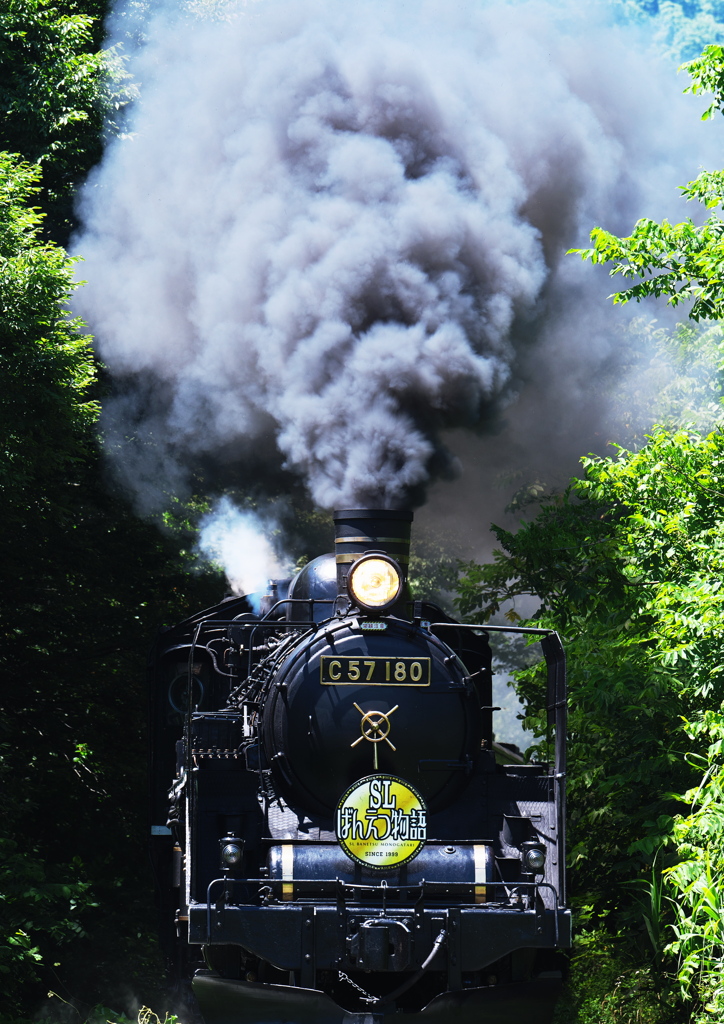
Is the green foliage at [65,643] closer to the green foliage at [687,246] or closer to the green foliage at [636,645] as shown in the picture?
the green foliage at [636,645]

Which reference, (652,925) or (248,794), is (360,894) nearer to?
(248,794)

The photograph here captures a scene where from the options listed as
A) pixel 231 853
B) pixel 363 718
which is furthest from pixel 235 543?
pixel 231 853

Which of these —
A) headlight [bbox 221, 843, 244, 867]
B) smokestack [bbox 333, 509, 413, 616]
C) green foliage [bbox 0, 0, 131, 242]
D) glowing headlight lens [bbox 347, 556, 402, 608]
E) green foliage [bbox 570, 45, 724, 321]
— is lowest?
headlight [bbox 221, 843, 244, 867]

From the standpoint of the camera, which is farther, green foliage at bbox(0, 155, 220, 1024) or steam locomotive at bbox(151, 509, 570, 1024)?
green foliage at bbox(0, 155, 220, 1024)

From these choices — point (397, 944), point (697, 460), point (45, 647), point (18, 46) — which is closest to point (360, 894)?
point (397, 944)

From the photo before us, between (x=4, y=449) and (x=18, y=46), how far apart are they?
530cm

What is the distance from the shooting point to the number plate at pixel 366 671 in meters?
6.07

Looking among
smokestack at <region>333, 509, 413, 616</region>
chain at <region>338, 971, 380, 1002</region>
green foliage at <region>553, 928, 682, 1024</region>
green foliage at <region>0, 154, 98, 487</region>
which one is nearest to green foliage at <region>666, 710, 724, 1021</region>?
green foliage at <region>553, 928, 682, 1024</region>

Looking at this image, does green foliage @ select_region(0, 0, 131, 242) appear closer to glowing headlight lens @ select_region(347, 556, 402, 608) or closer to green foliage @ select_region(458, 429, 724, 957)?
green foliage @ select_region(458, 429, 724, 957)

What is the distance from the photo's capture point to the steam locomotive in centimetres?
533

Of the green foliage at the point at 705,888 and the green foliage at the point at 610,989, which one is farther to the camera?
the green foliage at the point at 610,989

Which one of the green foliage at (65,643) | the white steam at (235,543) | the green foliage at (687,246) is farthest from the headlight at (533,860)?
the white steam at (235,543)

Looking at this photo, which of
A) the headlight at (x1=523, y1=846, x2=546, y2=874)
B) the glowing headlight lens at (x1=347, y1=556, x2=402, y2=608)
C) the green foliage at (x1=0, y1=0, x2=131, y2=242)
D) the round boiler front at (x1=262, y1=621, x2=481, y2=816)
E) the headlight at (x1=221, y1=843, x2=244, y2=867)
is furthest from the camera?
the green foliage at (x1=0, y1=0, x2=131, y2=242)

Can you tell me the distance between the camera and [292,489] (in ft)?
41.2
